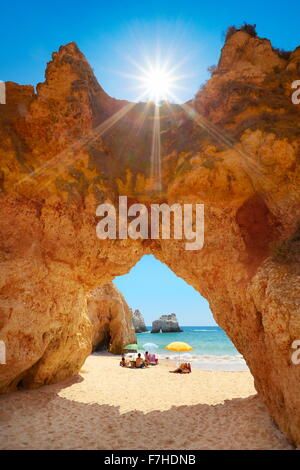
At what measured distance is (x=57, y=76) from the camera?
10.1 metres

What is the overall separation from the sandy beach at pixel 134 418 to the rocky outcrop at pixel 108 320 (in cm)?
1149

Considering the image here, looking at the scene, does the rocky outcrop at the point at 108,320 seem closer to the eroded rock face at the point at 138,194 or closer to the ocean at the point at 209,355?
the ocean at the point at 209,355

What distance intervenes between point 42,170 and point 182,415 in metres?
9.54

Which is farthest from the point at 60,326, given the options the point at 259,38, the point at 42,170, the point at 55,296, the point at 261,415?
the point at 259,38

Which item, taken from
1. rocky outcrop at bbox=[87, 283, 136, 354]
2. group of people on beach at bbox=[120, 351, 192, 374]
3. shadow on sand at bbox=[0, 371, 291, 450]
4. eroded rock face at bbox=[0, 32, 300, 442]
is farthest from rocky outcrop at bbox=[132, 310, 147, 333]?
shadow on sand at bbox=[0, 371, 291, 450]

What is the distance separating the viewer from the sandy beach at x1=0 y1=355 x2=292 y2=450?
5.99 metres

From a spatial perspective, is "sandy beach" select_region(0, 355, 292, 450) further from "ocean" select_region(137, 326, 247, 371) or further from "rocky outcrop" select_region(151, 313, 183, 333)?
"rocky outcrop" select_region(151, 313, 183, 333)

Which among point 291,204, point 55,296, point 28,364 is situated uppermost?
point 291,204

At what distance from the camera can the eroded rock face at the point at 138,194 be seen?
310 inches

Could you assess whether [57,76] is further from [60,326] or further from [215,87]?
[60,326]

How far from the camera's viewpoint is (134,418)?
769 centimetres

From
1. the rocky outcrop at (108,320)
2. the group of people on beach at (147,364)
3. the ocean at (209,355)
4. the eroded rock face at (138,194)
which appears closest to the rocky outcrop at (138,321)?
the ocean at (209,355)

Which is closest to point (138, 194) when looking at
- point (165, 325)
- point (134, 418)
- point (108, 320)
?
point (134, 418)
